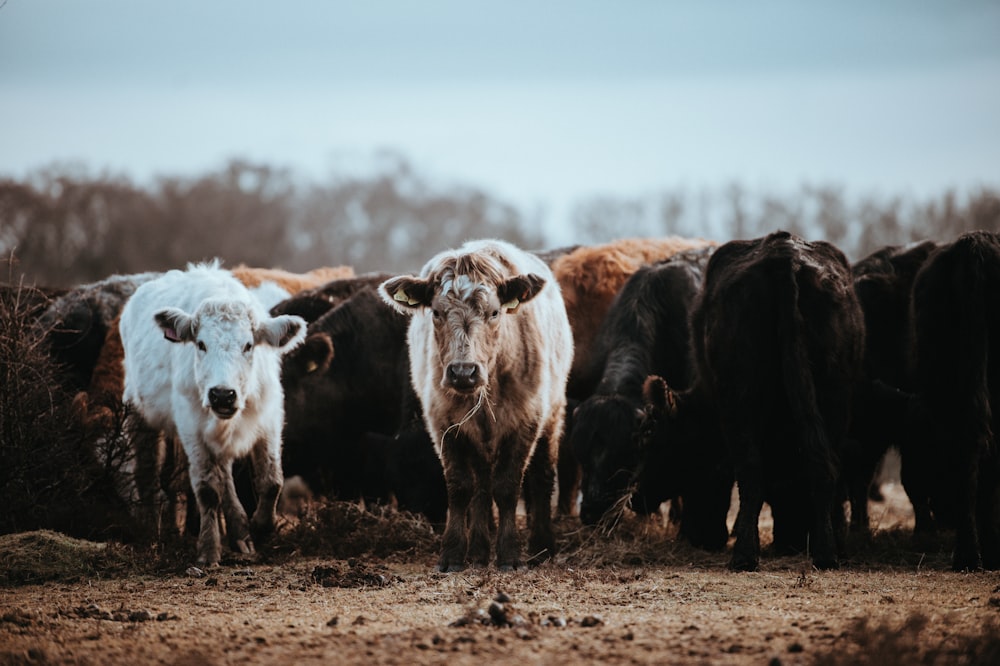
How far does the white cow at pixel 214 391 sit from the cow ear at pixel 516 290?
206 centimetres

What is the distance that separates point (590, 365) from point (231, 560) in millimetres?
3850

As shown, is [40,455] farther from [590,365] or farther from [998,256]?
[998,256]

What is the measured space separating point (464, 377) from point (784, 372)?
2.17 meters

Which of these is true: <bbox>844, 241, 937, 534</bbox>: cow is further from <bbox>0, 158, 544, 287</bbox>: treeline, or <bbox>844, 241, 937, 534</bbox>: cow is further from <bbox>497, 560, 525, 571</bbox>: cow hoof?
<bbox>0, 158, 544, 287</bbox>: treeline

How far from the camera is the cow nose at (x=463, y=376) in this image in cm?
666

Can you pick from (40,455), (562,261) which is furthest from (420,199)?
(40,455)

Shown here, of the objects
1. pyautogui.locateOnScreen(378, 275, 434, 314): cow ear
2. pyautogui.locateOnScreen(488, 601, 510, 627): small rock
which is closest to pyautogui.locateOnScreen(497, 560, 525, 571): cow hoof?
pyautogui.locateOnScreen(378, 275, 434, 314): cow ear

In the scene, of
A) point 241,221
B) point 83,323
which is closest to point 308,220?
point 241,221

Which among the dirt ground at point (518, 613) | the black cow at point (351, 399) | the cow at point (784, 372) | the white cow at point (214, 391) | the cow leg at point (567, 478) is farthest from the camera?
the cow leg at point (567, 478)

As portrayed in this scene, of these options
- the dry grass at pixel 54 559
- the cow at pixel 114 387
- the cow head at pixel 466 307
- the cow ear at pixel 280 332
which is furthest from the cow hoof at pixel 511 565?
the cow at pixel 114 387

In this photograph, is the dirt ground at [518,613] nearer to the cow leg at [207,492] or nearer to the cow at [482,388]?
the cow leg at [207,492]

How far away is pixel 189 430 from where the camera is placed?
8164mm

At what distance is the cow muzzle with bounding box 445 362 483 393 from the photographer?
262 inches

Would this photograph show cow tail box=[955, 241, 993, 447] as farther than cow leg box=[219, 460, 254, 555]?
No
